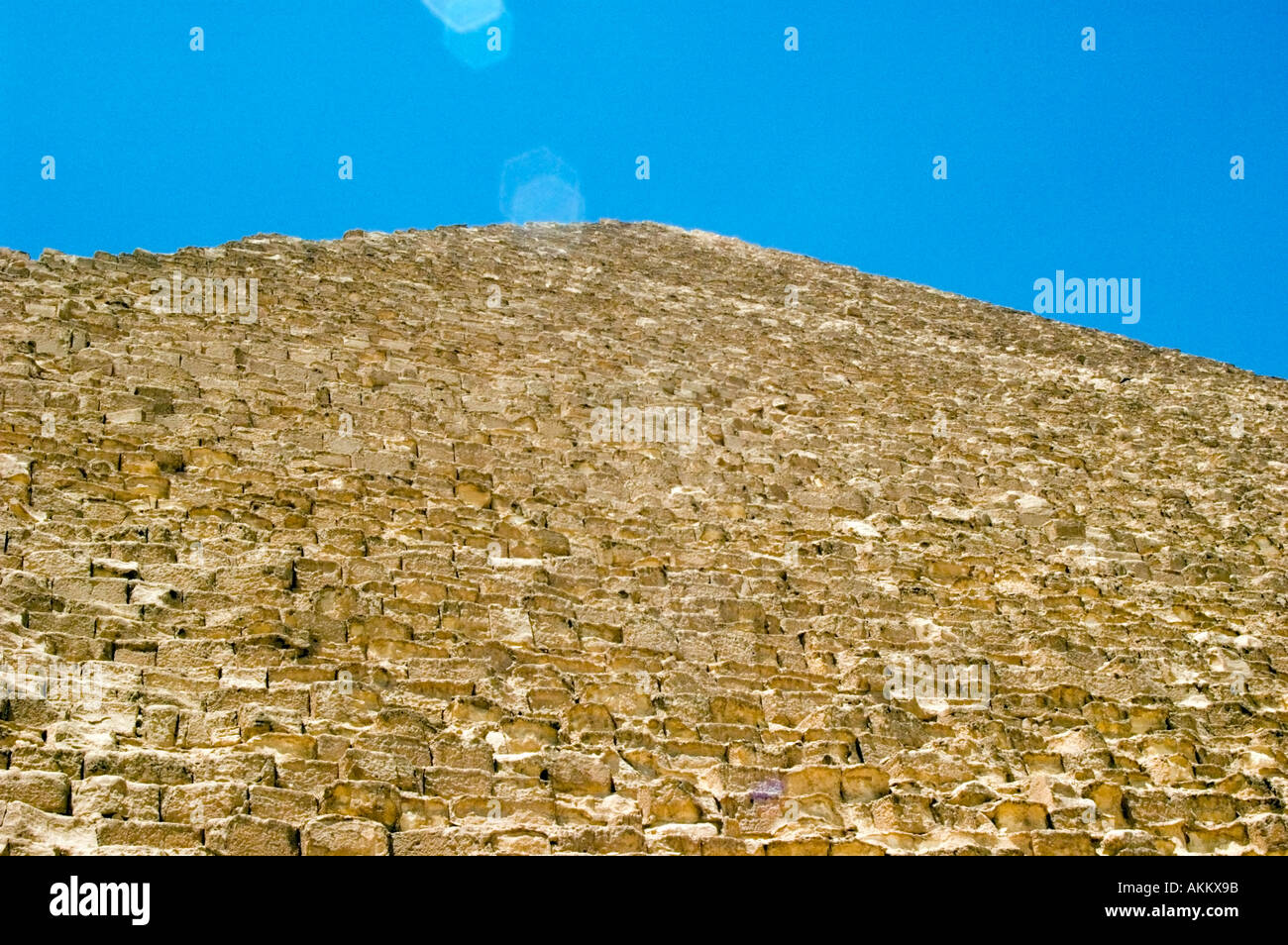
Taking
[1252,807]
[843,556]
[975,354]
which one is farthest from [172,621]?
[975,354]

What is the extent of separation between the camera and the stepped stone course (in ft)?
16.6

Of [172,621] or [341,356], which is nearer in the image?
[172,621]

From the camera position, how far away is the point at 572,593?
22.5 ft

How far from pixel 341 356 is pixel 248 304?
4.09ft

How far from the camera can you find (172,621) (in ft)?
18.8

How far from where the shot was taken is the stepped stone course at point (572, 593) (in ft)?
16.6

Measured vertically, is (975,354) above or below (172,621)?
above

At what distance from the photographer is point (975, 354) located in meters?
13.7

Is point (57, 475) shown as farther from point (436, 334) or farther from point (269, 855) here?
point (436, 334)

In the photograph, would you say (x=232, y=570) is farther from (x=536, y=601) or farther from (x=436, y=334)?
(x=436, y=334)

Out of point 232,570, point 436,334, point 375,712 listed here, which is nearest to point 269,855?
point 375,712
